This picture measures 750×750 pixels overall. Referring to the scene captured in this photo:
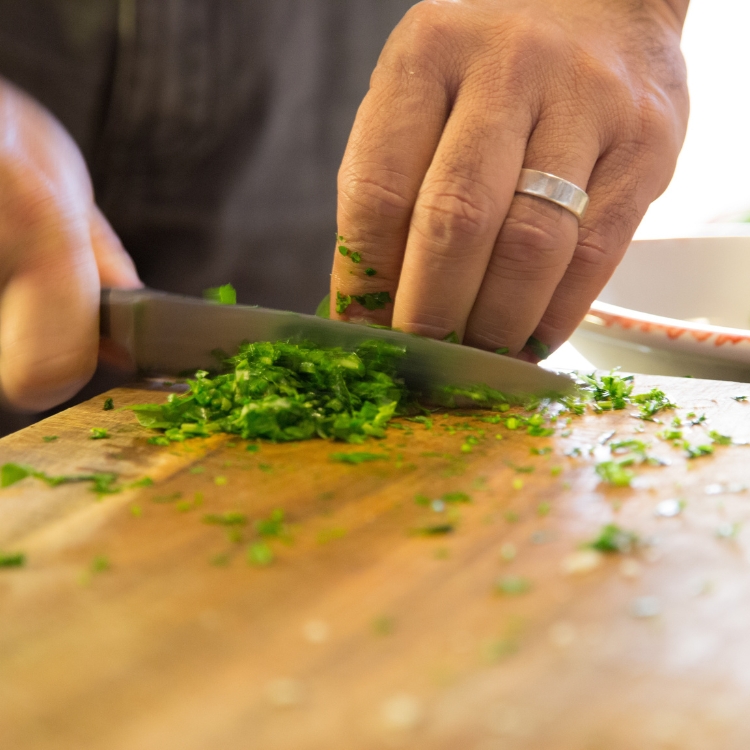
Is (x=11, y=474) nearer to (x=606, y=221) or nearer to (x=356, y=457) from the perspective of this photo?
(x=356, y=457)

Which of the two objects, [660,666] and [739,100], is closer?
[660,666]

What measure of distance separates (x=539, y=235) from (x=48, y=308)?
90 centimetres

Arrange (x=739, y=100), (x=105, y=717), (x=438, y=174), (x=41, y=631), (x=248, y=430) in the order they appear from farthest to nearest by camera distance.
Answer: (x=739, y=100) < (x=438, y=174) < (x=248, y=430) < (x=41, y=631) < (x=105, y=717)

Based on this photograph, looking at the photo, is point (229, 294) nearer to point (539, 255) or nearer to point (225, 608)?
point (539, 255)

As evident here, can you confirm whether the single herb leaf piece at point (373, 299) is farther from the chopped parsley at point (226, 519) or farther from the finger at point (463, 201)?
the chopped parsley at point (226, 519)

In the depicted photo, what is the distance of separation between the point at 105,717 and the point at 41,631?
146 millimetres

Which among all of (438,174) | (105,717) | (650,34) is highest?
(650,34)

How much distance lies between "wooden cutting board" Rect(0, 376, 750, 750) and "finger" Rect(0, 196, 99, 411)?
25 centimetres

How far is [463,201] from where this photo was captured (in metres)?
1.23

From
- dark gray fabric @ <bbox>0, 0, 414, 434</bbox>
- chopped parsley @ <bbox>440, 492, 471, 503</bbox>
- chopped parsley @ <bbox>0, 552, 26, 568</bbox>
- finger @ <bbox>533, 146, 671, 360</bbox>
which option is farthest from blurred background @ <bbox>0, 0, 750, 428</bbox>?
chopped parsley @ <bbox>0, 552, 26, 568</bbox>

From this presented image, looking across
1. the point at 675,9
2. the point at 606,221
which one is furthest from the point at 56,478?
the point at 675,9

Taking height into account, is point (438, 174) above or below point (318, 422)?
above

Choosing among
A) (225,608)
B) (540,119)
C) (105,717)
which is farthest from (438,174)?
(105,717)

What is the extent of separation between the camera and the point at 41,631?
25.3 inches
